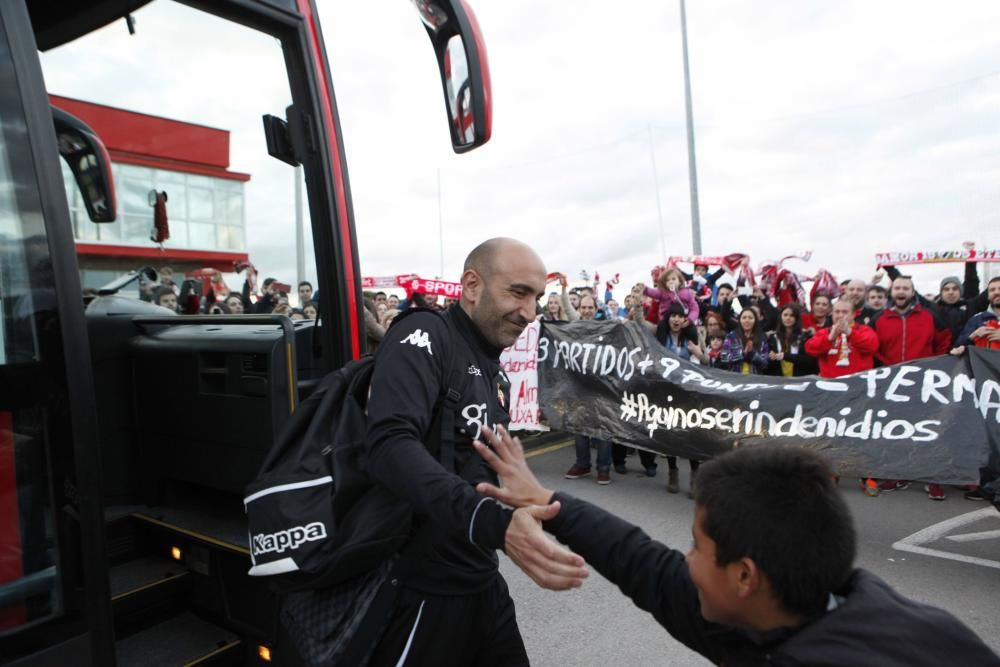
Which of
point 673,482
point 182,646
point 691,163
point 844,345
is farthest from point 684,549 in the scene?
point 691,163

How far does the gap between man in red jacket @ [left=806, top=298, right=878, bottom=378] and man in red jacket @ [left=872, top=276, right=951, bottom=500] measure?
0.77 feet

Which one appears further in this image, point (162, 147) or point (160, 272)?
point (160, 272)

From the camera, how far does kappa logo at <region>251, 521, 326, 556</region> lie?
1708mm

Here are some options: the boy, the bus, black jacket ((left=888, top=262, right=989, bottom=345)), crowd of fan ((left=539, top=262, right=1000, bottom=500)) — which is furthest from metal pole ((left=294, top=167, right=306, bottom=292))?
black jacket ((left=888, top=262, right=989, bottom=345))

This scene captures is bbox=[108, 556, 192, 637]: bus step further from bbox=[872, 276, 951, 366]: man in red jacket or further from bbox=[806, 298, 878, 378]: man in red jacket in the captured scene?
bbox=[872, 276, 951, 366]: man in red jacket

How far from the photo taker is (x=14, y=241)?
67.6 inches

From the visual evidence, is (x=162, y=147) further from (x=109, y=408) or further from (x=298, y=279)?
(x=109, y=408)

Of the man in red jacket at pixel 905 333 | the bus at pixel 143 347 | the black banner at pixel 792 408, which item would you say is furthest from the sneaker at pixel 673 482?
the bus at pixel 143 347

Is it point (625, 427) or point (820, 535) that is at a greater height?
point (820, 535)

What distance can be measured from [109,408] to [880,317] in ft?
23.0

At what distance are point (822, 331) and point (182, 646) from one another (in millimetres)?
6521

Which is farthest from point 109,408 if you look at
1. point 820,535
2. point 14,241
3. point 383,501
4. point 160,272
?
point 820,535

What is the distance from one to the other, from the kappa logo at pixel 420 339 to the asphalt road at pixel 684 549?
2.31 m

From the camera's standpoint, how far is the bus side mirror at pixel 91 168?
3025 millimetres
